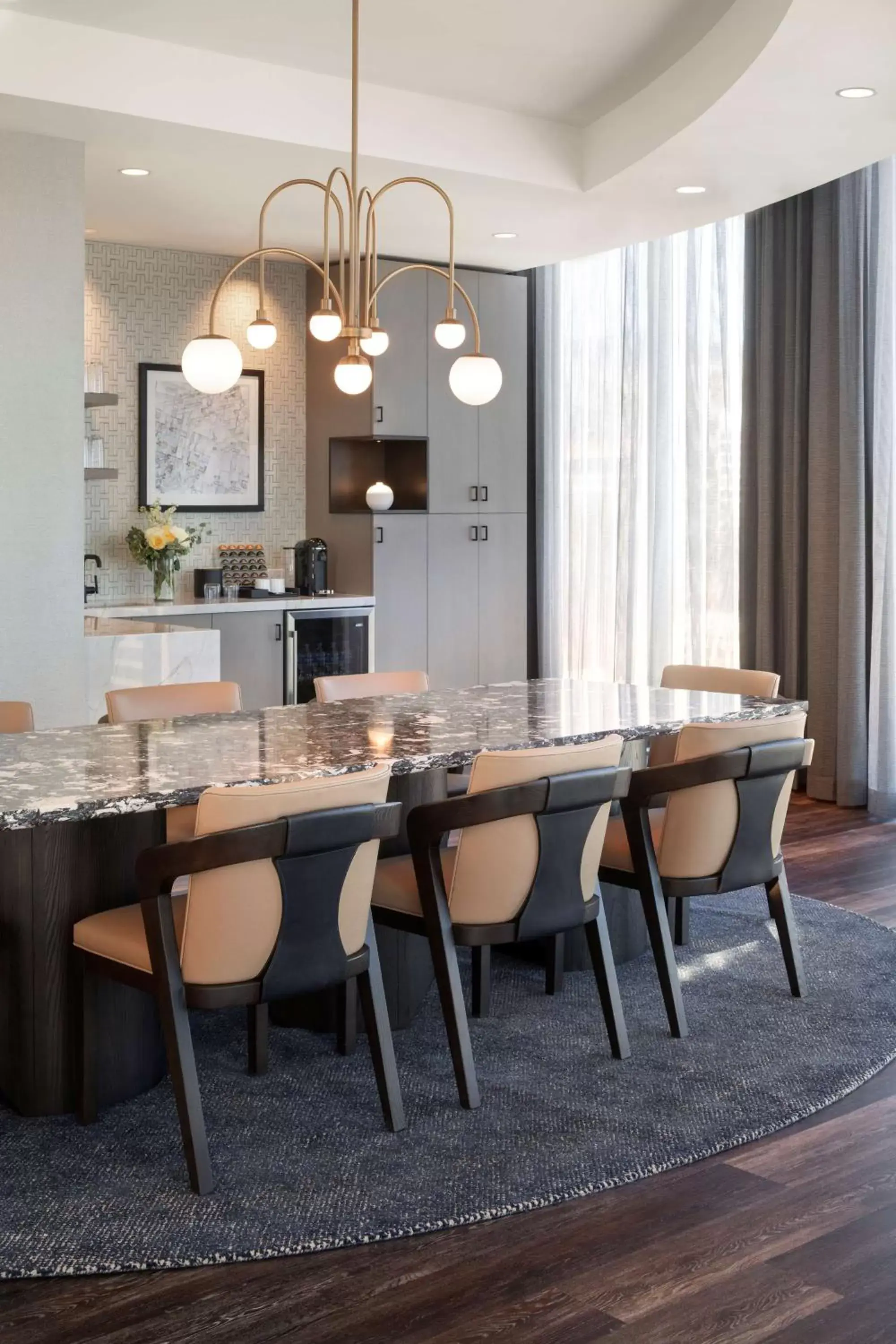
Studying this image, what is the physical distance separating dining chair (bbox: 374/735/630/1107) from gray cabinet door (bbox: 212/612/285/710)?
3.47 metres

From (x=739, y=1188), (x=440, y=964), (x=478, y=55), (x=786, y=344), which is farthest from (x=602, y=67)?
(x=739, y=1188)

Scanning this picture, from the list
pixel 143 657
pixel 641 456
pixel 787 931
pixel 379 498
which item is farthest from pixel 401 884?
pixel 641 456

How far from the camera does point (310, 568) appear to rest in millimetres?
7125

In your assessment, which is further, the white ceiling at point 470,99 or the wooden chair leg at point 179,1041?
the white ceiling at point 470,99

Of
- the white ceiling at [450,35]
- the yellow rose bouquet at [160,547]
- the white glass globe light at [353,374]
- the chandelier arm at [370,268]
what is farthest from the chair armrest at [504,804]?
the yellow rose bouquet at [160,547]

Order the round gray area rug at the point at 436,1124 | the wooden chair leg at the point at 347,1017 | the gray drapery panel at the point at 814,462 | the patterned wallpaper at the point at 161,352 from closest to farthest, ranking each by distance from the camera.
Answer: the round gray area rug at the point at 436,1124, the wooden chair leg at the point at 347,1017, the gray drapery panel at the point at 814,462, the patterned wallpaper at the point at 161,352

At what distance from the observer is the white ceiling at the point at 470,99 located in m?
4.23

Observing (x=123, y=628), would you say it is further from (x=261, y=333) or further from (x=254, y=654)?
(x=261, y=333)

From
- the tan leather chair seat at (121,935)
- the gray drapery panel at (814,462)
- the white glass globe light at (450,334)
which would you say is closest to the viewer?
the tan leather chair seat at (121,935)

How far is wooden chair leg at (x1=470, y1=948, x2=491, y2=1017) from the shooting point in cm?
358

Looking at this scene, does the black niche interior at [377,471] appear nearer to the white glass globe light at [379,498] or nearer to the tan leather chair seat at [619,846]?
the white glass globe light at [379,498]

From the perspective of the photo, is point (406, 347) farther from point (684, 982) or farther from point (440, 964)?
point (440, 964)

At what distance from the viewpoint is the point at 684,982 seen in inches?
152

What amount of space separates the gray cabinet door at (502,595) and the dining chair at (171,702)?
358 cm
